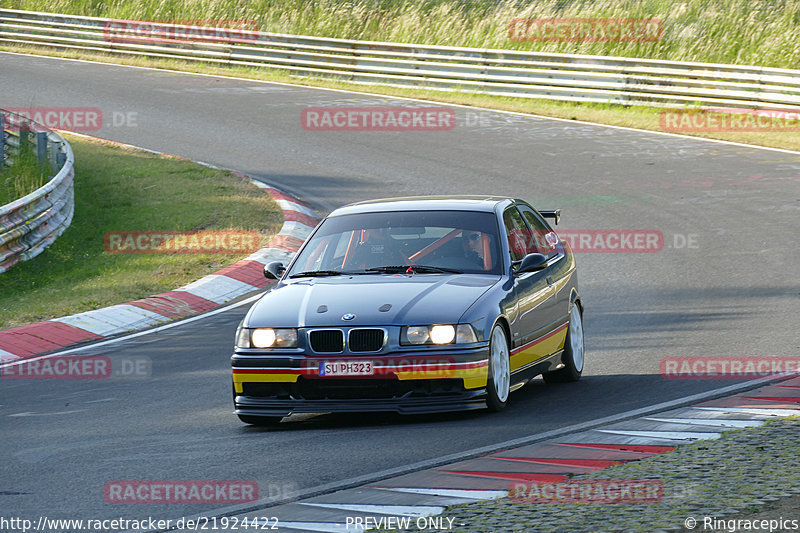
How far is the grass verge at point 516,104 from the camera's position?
21.7 m

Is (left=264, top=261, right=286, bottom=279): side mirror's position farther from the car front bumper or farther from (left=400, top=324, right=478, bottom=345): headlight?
(left=400, top=324, right=478, bottom=345): headlight

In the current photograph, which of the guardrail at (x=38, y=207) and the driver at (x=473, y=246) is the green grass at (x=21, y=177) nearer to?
the guardrail at (x=38, y=207)

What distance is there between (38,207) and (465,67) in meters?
13.7

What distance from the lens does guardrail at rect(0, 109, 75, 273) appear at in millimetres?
14334

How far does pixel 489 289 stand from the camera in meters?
8.08

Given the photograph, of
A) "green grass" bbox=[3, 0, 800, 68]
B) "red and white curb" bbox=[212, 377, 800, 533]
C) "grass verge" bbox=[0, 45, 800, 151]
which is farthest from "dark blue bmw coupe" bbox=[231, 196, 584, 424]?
"green grass" bbox=[3, 0, 800, 68]

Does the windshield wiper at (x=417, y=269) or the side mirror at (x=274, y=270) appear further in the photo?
the side mirror at (x=274, y=270)

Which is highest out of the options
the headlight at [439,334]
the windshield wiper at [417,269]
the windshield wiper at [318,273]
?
the windshield wiper at [417,269]

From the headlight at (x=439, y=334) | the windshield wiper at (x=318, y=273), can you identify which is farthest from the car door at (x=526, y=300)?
the windshield wiper at (x=318, y=273)

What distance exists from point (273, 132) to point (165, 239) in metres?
7.52

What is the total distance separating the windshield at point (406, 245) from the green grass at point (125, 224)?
4500mm

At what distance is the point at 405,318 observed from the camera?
7500 mm

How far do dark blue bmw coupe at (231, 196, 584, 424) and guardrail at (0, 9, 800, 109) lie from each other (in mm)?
14979

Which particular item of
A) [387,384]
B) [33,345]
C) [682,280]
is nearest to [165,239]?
[33,345]
